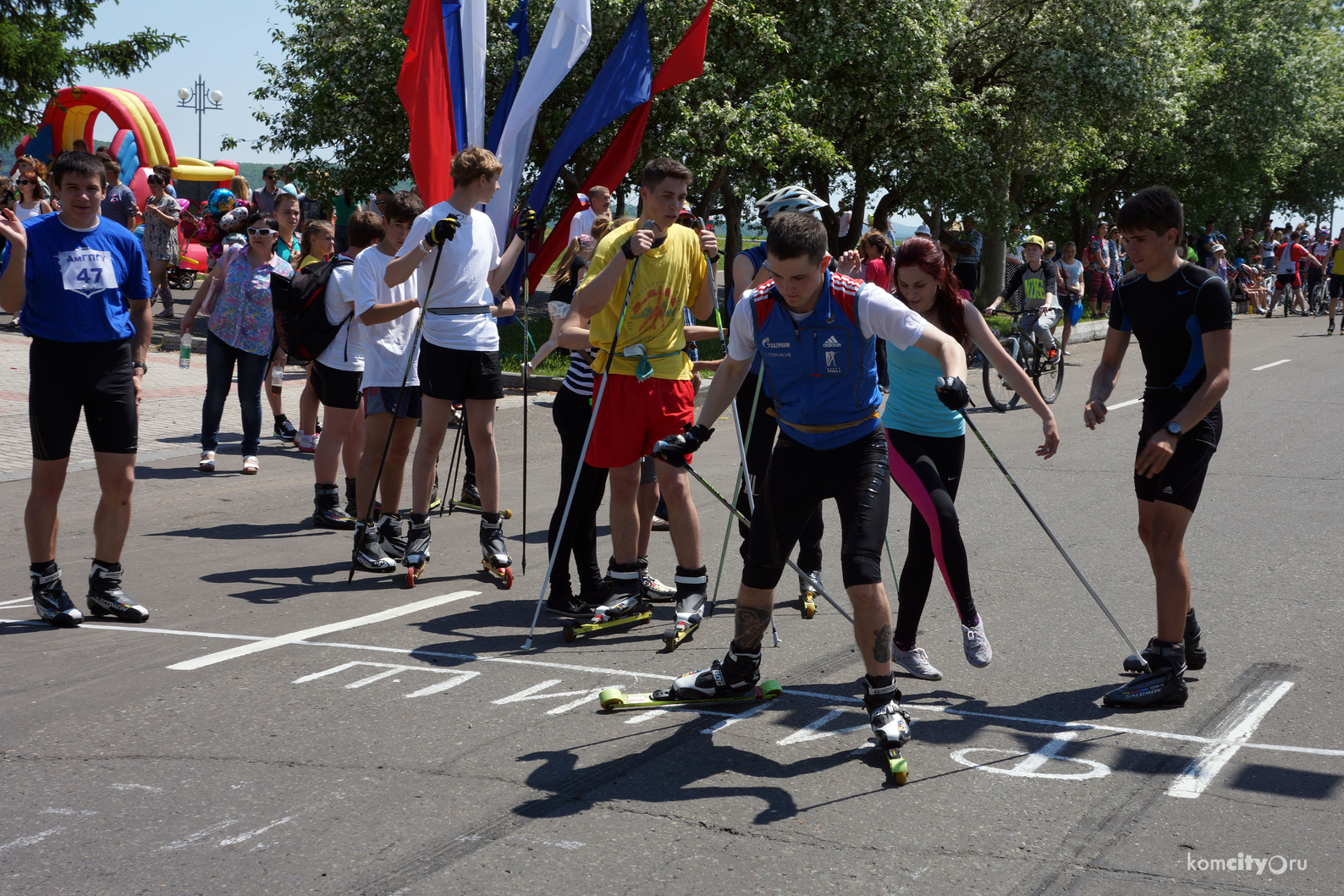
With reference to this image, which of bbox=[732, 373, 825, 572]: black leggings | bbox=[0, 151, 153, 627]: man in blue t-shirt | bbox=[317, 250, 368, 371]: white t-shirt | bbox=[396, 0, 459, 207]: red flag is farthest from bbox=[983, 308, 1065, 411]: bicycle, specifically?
bbox=[0, 151, 153, 627]: man in blue t-shirt

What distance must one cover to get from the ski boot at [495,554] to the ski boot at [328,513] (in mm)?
1738

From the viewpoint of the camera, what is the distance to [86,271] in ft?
18.5

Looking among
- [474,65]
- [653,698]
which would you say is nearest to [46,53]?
[474,65]

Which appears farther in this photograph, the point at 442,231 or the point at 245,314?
the point at 245,314

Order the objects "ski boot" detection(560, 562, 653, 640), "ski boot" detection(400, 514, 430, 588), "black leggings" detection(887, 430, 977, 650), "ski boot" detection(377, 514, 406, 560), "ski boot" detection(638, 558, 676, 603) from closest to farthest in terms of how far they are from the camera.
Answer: "black leggings" detection(887, 430, 977, 650), "ski boot" detection(560, 562, 653, 640), "ski boot" detection(638, 558, 676, 603), "ski boot" detection(400, 514, 430, 588), "ski boot" detection(377, 514, 406, 560)

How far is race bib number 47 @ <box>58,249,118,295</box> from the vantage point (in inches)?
221

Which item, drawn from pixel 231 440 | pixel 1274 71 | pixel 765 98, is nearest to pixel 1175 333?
pixel 231 440

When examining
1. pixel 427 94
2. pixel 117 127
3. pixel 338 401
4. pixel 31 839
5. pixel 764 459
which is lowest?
pixel 31 839

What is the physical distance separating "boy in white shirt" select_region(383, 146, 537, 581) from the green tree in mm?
26037

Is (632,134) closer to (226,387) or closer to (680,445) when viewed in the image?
(226,387)

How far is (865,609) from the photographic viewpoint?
13.9 feet

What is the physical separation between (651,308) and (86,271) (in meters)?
2.54

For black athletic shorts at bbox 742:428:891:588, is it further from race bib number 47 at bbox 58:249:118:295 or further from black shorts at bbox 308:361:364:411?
black shorts at bbox 308:361:364:411

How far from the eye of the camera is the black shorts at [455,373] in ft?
21.5
